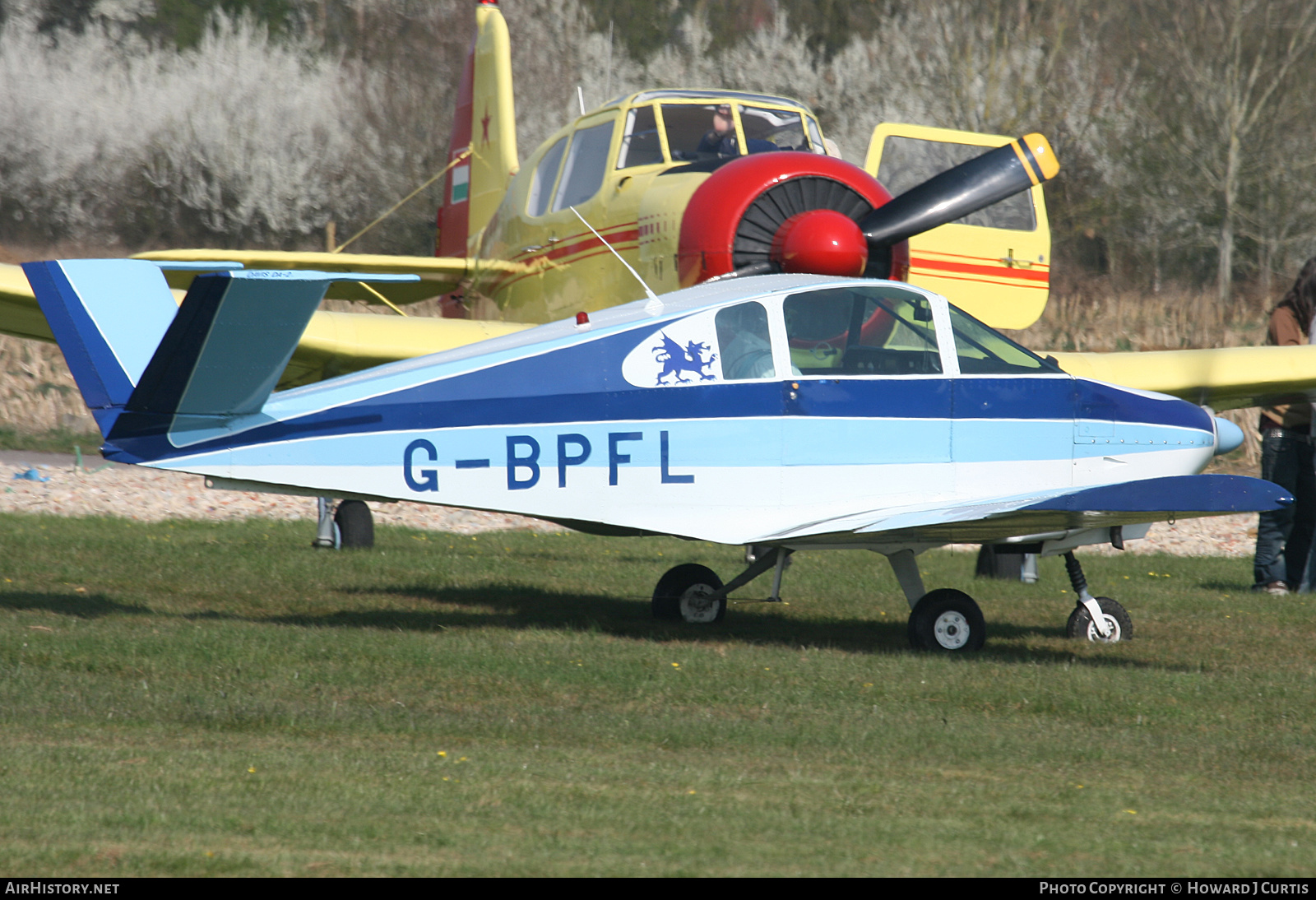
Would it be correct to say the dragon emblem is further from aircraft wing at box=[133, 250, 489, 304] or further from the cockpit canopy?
the cockpit canopy

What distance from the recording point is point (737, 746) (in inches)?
220

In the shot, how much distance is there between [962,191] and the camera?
10.7 meters

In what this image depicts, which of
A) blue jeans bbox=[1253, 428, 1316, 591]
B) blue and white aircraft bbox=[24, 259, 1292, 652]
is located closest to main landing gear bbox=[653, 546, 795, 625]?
blue and white aircraft bbox=[24, 259, 1292, 652]

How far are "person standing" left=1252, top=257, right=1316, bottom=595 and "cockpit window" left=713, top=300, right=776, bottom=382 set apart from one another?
197 inches

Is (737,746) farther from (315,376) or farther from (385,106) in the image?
(385,106)

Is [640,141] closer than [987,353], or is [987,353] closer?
[987,353]

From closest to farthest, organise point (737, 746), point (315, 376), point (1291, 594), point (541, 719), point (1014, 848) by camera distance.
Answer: point (1014, 848) → point (737, 746) → point (541, 719) → point (1291, 594) → point (315, 376)

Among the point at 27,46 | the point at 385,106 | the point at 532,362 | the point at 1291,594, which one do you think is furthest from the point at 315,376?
the point at 27,46

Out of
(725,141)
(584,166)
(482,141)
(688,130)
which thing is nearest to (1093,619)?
(725,141)

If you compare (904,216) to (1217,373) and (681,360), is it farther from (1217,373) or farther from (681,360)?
(681,360)

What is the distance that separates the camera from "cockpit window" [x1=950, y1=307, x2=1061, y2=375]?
25.9 ft

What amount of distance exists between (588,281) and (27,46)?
3158 cm

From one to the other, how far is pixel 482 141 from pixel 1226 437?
36.2ft

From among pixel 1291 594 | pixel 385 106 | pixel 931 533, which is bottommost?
pixel 1291 594
